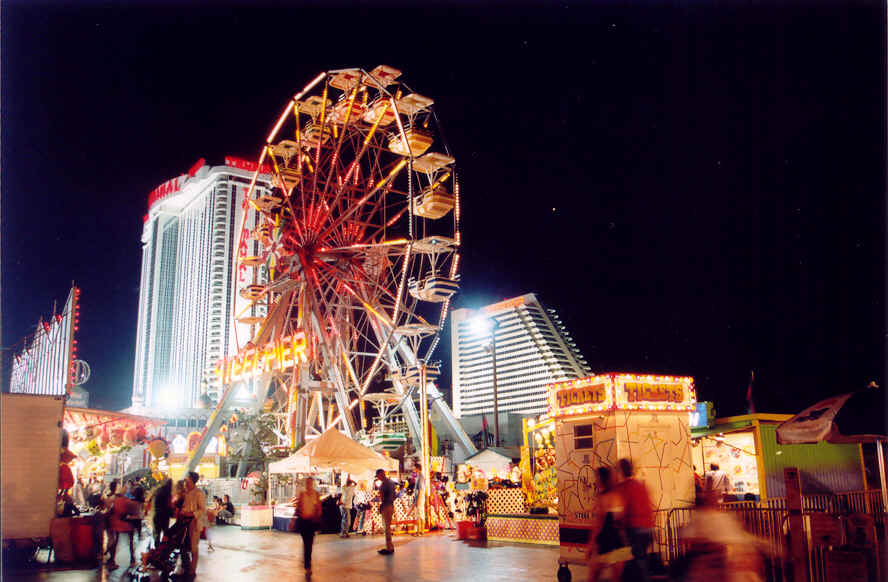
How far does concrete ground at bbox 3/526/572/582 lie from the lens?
11.4 meters

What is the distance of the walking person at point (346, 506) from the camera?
68.3ft

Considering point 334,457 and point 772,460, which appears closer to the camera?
point 772,460

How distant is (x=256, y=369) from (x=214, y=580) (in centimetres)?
2172

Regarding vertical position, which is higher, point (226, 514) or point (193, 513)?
point (193, 513)

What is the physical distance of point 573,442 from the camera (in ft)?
42.0

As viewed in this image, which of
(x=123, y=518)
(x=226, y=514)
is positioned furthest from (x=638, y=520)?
→ (x=226, y=514)

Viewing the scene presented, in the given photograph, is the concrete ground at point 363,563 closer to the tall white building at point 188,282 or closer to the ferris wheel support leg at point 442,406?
the ferris wheel support leg at point 442,406

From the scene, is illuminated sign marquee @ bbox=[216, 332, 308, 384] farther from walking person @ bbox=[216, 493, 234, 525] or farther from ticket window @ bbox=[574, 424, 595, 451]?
ticket window @ bbox=[574, 424, 595, 451]

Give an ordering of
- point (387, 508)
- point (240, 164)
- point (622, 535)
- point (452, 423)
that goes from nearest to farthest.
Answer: point (622, 535) → point (387, 508) → point (452, 423) → point (240, 164)

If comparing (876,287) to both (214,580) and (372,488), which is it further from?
(214,580)

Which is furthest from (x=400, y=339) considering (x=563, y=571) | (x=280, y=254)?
(x=563, y=571)

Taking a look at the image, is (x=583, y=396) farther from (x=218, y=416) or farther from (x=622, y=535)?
(x=218, y=416)

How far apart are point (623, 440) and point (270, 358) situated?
74.0 feet

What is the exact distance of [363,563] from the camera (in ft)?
43.7
